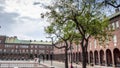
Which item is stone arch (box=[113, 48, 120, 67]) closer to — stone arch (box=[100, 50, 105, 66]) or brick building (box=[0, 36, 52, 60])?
stone arch (box=[100, 50, 105, 66])

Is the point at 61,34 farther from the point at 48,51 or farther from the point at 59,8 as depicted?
the point at 48,51

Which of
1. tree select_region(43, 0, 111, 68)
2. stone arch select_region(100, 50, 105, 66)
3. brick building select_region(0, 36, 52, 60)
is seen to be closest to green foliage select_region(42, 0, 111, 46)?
tree select_region(43, 0, 111, 68)

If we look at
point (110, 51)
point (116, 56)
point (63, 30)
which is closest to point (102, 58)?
point (110, 51)

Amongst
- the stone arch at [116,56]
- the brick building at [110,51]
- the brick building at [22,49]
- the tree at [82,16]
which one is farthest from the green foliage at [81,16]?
the brick building at [22,49]

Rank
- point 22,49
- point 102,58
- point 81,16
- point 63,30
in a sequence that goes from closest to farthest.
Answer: point 81,16
point 63,30
point 102,58
point 22,49

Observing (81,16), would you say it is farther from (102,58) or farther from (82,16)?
(102,58)

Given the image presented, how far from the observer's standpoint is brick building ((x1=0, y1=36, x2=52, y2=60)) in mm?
120650

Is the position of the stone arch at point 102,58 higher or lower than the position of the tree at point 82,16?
lower

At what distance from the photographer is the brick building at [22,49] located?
396 feet

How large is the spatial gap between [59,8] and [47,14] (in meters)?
2.46

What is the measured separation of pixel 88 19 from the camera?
93.2 ft

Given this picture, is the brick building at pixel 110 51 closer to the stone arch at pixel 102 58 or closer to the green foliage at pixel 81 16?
the stone arch at pixel 102 58

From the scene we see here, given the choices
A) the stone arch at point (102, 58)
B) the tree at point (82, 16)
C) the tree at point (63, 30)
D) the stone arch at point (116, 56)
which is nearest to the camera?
the tree at point (82, 16)

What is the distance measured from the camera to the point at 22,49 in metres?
126
